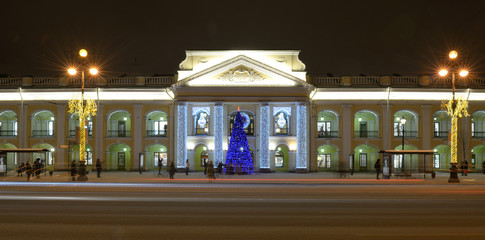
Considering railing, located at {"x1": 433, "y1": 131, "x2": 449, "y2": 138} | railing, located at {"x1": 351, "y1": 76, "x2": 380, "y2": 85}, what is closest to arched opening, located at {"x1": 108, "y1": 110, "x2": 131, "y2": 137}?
railing, located at {"x1": 351, "y1": 76, "x2": 380, "y2": 85}

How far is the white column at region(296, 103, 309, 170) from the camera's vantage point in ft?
159

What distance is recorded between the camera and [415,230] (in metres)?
12.7

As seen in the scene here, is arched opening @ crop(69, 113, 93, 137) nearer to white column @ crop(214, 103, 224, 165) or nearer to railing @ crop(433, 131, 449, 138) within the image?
white column @ crop(214, 103, 224, 165)

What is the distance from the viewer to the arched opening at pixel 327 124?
170 feet

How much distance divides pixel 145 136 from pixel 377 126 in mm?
23917

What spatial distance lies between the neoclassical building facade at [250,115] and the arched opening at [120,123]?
109 mm

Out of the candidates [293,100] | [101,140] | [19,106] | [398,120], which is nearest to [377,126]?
[398,120]

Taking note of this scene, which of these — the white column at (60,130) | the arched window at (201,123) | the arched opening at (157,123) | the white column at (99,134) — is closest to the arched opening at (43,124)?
the white column at (60,130)

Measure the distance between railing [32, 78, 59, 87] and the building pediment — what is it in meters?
13.3

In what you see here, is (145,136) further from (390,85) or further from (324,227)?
(324,227)

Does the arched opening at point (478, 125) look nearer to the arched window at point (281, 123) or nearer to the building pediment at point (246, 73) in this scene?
the building pediment at point (246, 73)

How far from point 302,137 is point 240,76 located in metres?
8.44

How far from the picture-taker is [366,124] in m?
53.4

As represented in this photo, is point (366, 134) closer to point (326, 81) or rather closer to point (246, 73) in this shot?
point (326, 81)
